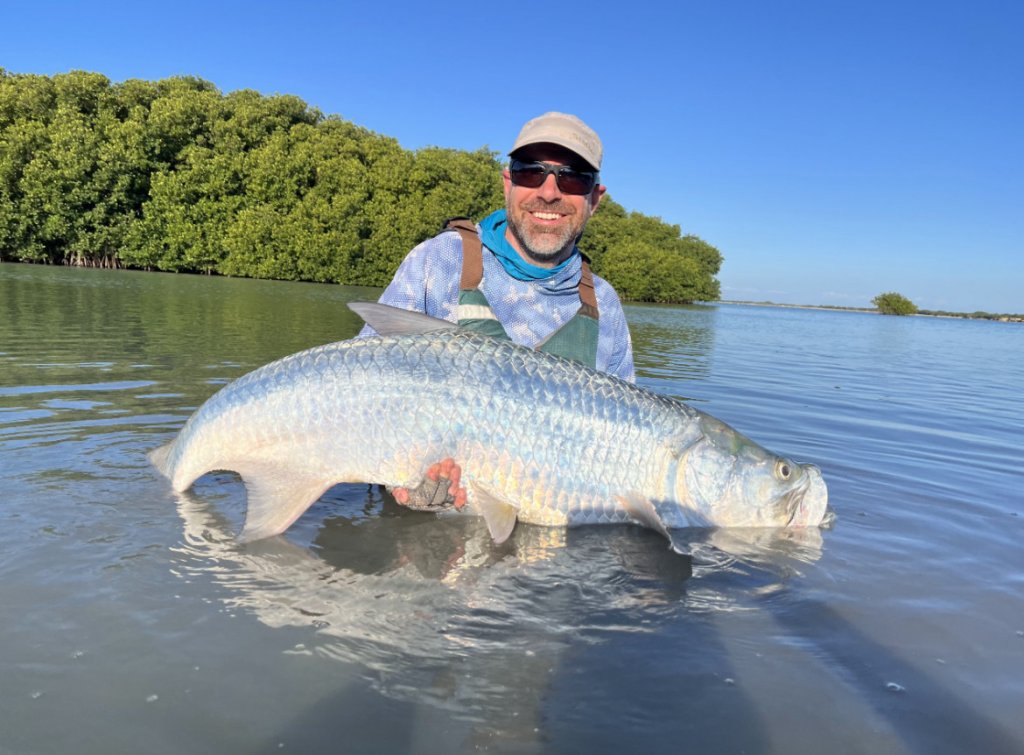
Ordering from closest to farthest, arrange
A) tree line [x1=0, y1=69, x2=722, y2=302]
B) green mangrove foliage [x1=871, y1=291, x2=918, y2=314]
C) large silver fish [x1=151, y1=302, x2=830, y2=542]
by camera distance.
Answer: large silver fish [x1=151, y1=302, x2=830, y2=542]
tree line [x1=0, y1=69, x2=722, y2=302]
green mangrove foliage [x1=871, y1=291, x2=918, y2=314]

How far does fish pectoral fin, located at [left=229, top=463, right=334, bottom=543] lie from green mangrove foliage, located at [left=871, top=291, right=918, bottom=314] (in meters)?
149

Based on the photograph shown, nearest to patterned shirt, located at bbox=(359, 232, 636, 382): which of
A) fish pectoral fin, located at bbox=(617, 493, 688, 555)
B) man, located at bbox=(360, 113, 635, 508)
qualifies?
man, located at bbox=(360, 113, 635, 508)

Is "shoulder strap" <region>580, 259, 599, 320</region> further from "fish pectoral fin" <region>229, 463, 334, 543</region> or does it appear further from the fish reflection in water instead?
"fish pectoral fin" <region>229, 463, 334, 543</region>

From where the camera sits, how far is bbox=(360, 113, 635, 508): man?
194 inches

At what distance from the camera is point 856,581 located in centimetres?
402

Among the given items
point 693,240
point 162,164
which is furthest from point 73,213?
point 693,240

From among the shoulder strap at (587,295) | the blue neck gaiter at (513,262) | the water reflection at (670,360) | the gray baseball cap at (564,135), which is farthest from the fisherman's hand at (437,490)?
the water reflection at (670,360)

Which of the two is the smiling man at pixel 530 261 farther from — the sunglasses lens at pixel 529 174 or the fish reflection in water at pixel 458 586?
the fish reflection in water at pixel 458 586

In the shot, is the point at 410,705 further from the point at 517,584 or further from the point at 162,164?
the point at 162,164

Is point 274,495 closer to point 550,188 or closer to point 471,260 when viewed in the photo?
point 471,260

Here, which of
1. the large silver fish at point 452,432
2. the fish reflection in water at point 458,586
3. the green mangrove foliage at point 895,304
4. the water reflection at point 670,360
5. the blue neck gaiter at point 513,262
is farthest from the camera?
the green mangrove foliage at point 895,304

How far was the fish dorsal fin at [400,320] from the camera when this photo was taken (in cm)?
404

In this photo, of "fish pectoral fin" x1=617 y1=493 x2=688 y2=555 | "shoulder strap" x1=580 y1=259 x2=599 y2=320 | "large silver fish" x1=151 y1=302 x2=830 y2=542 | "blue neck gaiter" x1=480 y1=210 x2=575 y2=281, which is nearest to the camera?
"large silver fish" x1=151 y1=302 x2=830 y2=542

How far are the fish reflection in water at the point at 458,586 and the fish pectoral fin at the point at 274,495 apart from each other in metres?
0.13
